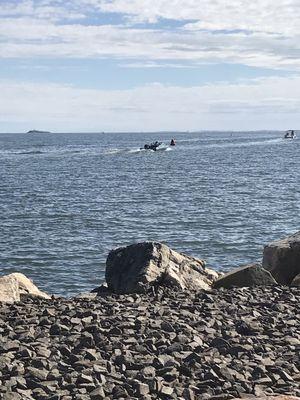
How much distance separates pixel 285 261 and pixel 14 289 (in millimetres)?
7150

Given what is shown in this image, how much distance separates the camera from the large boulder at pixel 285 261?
16812 millimetres

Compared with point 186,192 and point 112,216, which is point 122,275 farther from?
point 186,192

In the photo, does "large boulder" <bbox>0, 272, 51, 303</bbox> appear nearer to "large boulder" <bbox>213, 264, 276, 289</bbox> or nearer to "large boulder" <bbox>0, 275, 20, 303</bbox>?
"large boulder" <bbox>0, 275, 20, 303</bbox>

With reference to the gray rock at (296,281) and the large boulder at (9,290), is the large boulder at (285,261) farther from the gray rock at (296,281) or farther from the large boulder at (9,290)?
the large boulder at (9,290)

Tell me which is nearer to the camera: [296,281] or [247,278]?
[247,278]

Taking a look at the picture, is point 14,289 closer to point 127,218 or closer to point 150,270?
point 150,270

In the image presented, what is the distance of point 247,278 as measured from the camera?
15516 mm

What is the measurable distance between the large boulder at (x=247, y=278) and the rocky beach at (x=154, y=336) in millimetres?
25

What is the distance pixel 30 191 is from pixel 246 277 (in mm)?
34353

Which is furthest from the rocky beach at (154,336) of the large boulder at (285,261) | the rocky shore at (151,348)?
the large boulder at (285,261)

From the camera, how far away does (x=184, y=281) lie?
15.3 metres

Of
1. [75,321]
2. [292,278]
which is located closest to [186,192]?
[292,278]

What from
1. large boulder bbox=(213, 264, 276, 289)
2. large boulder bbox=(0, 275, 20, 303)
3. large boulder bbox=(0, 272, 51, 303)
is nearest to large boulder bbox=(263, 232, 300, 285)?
large boulder bbox=(213, 264, 276, 289)

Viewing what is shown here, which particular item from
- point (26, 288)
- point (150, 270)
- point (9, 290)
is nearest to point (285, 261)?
point (150, 270)
